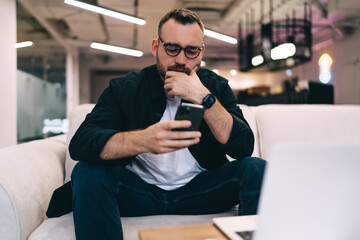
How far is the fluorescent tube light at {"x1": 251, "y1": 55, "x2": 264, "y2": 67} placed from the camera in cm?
716

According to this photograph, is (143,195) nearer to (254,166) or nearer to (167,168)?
(167,168)

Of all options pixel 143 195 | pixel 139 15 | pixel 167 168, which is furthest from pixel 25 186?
pixel 139 15

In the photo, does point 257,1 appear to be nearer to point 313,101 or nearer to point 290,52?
point 290,52

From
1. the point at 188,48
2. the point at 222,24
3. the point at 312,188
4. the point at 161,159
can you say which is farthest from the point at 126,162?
the point at 222,24

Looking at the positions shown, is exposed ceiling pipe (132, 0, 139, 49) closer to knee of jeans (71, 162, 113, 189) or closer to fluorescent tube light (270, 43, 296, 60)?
fluorescent tube light (270, 43, 296, 60)

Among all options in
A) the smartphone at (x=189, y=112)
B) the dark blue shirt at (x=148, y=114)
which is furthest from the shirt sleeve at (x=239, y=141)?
the smartphone at (x=189, y=112)

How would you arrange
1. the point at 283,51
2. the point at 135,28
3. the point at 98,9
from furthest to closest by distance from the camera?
the point at 135,28 → the point at 283,51 → the point at 98,9

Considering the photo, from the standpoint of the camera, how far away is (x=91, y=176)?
1070mm

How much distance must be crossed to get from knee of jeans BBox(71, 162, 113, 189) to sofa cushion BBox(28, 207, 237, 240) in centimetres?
21

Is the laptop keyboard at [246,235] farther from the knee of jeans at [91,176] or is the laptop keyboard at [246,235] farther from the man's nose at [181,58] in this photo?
the man's nose at [181,58]

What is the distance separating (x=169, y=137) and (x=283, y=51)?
5.89 m

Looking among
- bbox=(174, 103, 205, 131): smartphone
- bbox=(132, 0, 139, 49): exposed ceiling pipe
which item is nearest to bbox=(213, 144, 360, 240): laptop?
bbox=(174, 103, 205, 131): smartphone

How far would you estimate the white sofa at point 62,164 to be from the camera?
112 centimetres

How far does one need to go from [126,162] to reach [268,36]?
19.7 ft
